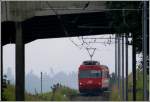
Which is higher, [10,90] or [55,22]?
[55,22]

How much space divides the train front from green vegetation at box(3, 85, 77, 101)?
2.06m

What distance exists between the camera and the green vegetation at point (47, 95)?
1566 inches

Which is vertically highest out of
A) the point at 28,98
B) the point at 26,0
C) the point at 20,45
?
the point at 26,0

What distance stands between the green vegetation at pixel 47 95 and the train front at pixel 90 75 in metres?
2.06

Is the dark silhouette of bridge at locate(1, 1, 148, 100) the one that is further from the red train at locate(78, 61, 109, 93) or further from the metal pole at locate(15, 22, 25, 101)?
the red train at locate(78, 61, 109, 93)

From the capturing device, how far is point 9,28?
42.5m

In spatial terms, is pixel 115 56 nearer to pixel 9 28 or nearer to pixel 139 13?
pixel 9 28

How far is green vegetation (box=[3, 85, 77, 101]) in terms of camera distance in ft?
131

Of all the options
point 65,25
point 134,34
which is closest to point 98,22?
point 65,25

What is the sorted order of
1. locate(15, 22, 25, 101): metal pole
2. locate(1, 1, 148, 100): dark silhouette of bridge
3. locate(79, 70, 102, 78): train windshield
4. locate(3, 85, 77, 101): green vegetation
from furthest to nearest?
locate(79, 70, 102, 78): train windshield < locate(15, 22, 25, 101): metal pole < locate(3, 85, 77, 101): green vegetation < locate(1, 1, 148, 100): dark silhouette of bridge

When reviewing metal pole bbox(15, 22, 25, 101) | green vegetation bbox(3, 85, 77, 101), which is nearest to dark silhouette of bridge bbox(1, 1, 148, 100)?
metal pole bbox(15, 22, 25, 101)

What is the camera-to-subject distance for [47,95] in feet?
172

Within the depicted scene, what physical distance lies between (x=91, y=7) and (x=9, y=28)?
26.1 ft

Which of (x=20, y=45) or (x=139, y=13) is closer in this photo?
(x=139, y=13)
